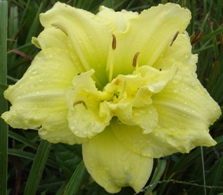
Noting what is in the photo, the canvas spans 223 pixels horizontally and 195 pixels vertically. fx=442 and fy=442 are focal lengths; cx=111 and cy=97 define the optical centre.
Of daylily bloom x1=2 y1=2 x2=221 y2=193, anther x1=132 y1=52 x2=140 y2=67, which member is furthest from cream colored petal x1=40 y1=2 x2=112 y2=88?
anther x1=132 y1=52 x2=140 y2=67

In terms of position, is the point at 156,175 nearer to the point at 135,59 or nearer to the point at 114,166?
the point at 114,166

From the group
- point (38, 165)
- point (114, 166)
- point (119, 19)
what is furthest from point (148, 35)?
point (38, 165)

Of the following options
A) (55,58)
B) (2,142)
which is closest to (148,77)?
(55,58)

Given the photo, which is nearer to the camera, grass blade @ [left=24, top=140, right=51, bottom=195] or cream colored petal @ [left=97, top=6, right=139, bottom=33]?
cream colored petal @ [left=97, top=6, right=139, bottom=33]

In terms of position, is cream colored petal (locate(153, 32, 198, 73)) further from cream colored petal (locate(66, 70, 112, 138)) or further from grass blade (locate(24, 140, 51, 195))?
grass blade (locate(24, 140, 51, 195))

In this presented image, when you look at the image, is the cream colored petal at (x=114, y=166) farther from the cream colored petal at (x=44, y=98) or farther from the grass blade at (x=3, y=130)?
the grass blade at (x=3, y=130)

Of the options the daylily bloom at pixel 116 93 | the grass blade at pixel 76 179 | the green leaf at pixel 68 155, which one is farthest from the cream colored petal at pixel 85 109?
the green leaf at pixel 68 155
